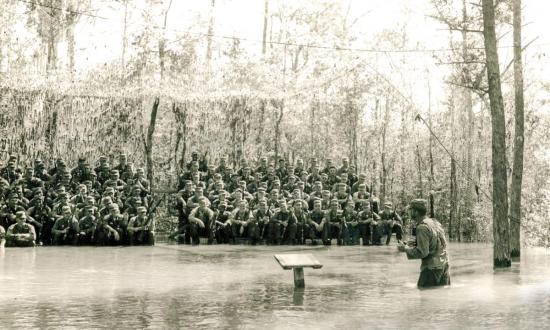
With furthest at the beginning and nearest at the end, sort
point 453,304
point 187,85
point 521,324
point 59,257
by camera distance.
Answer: point 187,85 < point 59,257 < point 453,304 < point 521,324

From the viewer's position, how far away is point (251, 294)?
11773mm

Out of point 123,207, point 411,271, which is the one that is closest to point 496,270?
point 411,271

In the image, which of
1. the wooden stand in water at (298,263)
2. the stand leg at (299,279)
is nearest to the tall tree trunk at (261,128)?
the wooden stand in water at (298,263)

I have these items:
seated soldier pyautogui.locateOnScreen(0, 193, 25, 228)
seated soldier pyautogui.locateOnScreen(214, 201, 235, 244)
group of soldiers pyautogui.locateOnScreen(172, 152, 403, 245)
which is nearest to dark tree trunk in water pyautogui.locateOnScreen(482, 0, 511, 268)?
group of soldiers pyautogui.locateOnScreen(172, 152, 403, 245)

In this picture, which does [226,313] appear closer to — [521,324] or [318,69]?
[521,324]

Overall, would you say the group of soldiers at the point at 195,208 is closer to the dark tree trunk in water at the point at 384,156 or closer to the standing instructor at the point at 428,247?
the dark tree trunk in water at the point at 384,156

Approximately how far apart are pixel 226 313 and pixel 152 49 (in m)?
24.9

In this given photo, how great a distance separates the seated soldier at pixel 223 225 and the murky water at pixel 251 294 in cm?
445

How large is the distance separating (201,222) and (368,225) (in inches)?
213

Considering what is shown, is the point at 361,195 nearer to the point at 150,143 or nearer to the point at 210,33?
the point at 150,143

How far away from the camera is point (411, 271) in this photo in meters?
15.6

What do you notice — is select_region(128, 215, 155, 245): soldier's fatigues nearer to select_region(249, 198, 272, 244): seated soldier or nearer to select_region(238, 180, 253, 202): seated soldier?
select_region(249, 198, 272, 244): seated soldier

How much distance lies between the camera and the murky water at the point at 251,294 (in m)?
9.18

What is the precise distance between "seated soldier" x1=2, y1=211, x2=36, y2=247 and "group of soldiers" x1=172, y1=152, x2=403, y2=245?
14.7ft
